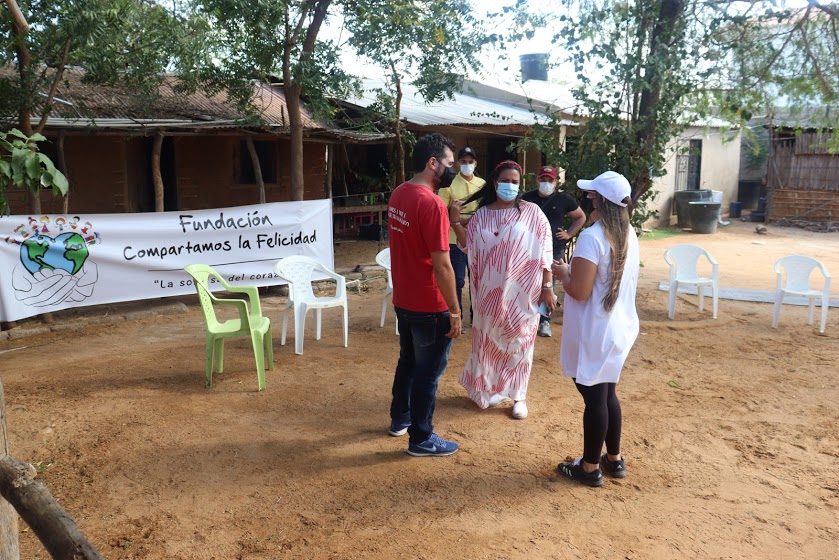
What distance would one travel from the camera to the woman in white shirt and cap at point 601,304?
336 centimetres

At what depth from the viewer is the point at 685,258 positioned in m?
7.77

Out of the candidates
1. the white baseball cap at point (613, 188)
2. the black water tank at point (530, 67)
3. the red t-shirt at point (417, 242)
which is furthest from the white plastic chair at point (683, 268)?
the black water tank at point (530, 67)

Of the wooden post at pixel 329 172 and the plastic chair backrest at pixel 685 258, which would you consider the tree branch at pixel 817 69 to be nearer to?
the plastic chair backrest at pixel 685 258

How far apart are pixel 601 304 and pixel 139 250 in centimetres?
544

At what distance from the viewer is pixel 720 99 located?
8.32 meters

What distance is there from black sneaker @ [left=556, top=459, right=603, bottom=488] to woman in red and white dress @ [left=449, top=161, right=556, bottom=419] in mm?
862

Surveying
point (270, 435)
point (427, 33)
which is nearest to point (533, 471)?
point (270, 435)

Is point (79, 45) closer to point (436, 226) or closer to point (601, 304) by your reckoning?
point (436, 226)

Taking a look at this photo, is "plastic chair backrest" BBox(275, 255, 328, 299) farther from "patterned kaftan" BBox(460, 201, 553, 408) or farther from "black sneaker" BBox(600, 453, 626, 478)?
"black sneaker" BBox(600, 453, 626, 478)

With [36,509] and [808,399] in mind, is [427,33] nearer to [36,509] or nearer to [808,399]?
[808,399]

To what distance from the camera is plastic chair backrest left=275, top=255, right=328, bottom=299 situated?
616 centimetres

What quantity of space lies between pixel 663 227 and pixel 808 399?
46.3 feet

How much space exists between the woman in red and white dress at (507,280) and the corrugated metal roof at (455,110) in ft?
22.6

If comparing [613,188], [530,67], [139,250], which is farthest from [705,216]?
[613,188]
